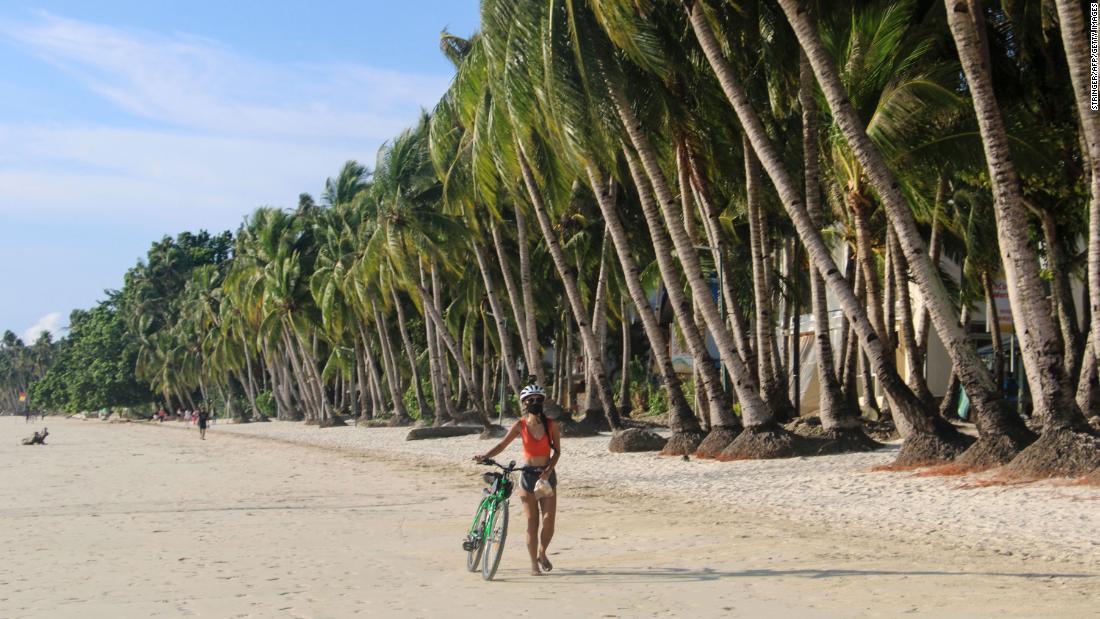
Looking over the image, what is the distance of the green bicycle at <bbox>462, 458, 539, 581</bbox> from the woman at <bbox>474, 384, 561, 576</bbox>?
0.11m

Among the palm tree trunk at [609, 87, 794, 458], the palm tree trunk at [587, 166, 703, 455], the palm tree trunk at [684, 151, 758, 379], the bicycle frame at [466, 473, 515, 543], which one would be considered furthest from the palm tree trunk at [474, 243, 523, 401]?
the bicycle frame at [466, 473, 515, 543]

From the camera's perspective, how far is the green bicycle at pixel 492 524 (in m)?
8.80

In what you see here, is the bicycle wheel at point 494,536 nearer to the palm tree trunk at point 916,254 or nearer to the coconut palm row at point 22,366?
the palm tree trunk at point 916,254

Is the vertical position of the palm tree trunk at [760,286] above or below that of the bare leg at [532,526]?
above

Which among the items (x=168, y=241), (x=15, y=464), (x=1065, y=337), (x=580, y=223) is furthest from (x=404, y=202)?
(x=168, y=241)

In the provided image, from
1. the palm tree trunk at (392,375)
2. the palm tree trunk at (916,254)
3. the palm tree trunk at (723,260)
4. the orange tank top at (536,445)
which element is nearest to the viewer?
the orange tank top at (536,445)

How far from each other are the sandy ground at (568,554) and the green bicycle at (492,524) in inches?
7.2

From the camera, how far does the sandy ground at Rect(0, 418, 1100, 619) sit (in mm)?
7836

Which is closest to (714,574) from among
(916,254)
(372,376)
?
(916,254)

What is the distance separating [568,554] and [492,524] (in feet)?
5.64

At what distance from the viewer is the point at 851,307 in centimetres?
1622

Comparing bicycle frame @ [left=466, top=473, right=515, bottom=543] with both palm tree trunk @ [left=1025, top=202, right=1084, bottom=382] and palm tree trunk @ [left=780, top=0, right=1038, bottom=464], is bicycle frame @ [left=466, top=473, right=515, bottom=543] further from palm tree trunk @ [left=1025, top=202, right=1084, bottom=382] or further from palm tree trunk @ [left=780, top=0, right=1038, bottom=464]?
palm tree trunk @ [left=1025, top=202, right=1084, bottom=382]

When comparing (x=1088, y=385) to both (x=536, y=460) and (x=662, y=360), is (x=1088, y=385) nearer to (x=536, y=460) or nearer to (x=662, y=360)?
(x=662, y=360)

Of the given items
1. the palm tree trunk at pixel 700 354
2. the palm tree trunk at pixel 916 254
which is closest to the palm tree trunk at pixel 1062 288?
the palm tree trunk at pixel 700 354
